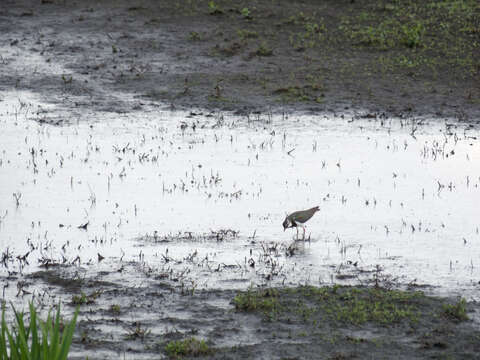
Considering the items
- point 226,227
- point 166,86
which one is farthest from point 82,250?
point 166,86

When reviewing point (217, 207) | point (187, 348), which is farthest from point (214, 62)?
point (187, 348)

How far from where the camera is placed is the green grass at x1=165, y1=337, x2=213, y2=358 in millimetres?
7530

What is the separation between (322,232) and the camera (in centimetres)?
1170

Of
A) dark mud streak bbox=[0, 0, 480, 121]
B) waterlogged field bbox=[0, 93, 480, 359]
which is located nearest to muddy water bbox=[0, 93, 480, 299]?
waterlogged field bbox=[0, 93, 480, 359]

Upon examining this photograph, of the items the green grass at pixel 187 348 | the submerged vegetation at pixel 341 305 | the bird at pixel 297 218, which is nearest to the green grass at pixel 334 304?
the submerged vegetation at pixel 341 305

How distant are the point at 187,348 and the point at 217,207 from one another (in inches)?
210

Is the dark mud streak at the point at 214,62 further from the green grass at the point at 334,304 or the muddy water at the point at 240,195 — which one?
the green grass at the point at 334,304

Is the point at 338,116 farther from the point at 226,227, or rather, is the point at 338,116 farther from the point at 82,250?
the point at 82,250

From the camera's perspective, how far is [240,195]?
43.9 ft

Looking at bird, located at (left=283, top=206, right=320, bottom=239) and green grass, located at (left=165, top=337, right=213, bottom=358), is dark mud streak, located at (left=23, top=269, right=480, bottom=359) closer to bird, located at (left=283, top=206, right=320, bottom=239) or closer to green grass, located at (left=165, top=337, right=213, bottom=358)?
green grass, located at (left=165, top=337, right=213, bottom=358)

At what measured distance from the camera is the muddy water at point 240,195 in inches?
407

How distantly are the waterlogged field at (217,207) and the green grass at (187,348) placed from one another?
31 centimetres

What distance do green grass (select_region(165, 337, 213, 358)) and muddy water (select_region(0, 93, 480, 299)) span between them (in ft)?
5.83

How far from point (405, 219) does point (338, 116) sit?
691 cm
